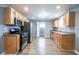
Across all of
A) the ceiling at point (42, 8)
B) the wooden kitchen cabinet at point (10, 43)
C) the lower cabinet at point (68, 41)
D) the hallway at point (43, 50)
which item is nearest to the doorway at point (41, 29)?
the ceiling at point (42, 8)

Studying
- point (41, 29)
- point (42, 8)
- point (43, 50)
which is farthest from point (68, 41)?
point (41, 29)

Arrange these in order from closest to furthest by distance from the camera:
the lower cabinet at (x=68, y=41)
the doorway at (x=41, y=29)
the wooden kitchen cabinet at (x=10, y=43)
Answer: the wooden kitchen cabinet at (x=10, y=43) → the lower cabinet at (x=68, y=41) → the doorway at (x=41, y=29)

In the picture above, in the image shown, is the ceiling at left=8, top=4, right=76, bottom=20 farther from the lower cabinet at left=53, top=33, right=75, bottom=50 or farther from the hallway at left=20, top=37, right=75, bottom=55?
the hallway at left=20, top=37, right=75, bottom=55

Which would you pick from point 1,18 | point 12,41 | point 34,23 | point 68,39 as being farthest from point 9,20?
point 34,23

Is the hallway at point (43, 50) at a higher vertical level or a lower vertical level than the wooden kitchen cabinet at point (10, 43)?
lower

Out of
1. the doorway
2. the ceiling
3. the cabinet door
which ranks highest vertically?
the ceiling

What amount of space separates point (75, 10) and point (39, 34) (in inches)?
362

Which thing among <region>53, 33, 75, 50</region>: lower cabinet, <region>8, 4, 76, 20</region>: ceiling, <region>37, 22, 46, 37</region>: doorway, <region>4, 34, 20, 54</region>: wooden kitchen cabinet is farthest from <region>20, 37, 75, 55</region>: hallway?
<region>37, 22, 46, 37</region>: doorway

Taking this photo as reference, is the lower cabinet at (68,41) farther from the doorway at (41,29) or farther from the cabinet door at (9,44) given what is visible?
the doorway at (41,29)

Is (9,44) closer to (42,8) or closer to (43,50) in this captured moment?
(43,50)

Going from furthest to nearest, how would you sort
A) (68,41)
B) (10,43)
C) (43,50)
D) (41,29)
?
1. (41,29)
2. (43,50)
3. (68,41)
4. (10,43)
